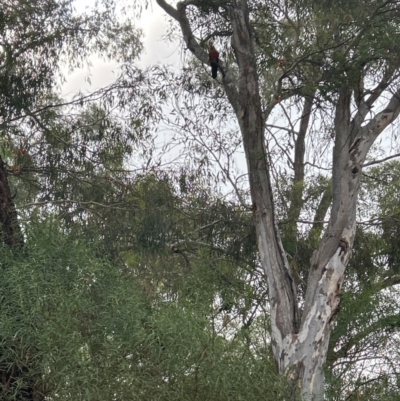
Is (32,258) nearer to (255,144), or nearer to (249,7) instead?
(255,144)

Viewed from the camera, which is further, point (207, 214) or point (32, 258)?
point (207, 214)

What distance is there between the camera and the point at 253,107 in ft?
28.1

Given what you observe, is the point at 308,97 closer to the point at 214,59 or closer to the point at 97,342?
the point at 214,59

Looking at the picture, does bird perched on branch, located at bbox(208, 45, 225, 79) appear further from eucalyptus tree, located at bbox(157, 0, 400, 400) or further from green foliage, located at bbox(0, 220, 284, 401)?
green foliage, located at bbox(0, 220, 284, 401)

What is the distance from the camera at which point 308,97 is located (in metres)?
8.87

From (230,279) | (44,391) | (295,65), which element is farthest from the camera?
(230,279)

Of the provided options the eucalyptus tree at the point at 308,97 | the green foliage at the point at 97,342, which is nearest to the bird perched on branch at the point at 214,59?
the eucalyptus tree at the point at 308,97

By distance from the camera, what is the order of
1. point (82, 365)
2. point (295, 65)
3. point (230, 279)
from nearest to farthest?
point (82, 365), point (295, 65), point (230, 279)

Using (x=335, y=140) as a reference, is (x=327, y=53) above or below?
above

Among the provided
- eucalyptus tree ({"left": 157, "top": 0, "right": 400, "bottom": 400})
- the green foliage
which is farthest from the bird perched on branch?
the green foliage

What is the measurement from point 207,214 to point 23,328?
11.8 ft

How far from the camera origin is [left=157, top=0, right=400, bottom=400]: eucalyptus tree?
7914 millimetres

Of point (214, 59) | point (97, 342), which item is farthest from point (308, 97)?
point (97, 342)

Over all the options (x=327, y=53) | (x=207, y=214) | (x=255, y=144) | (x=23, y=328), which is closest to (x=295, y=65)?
(x=327, y=53)
